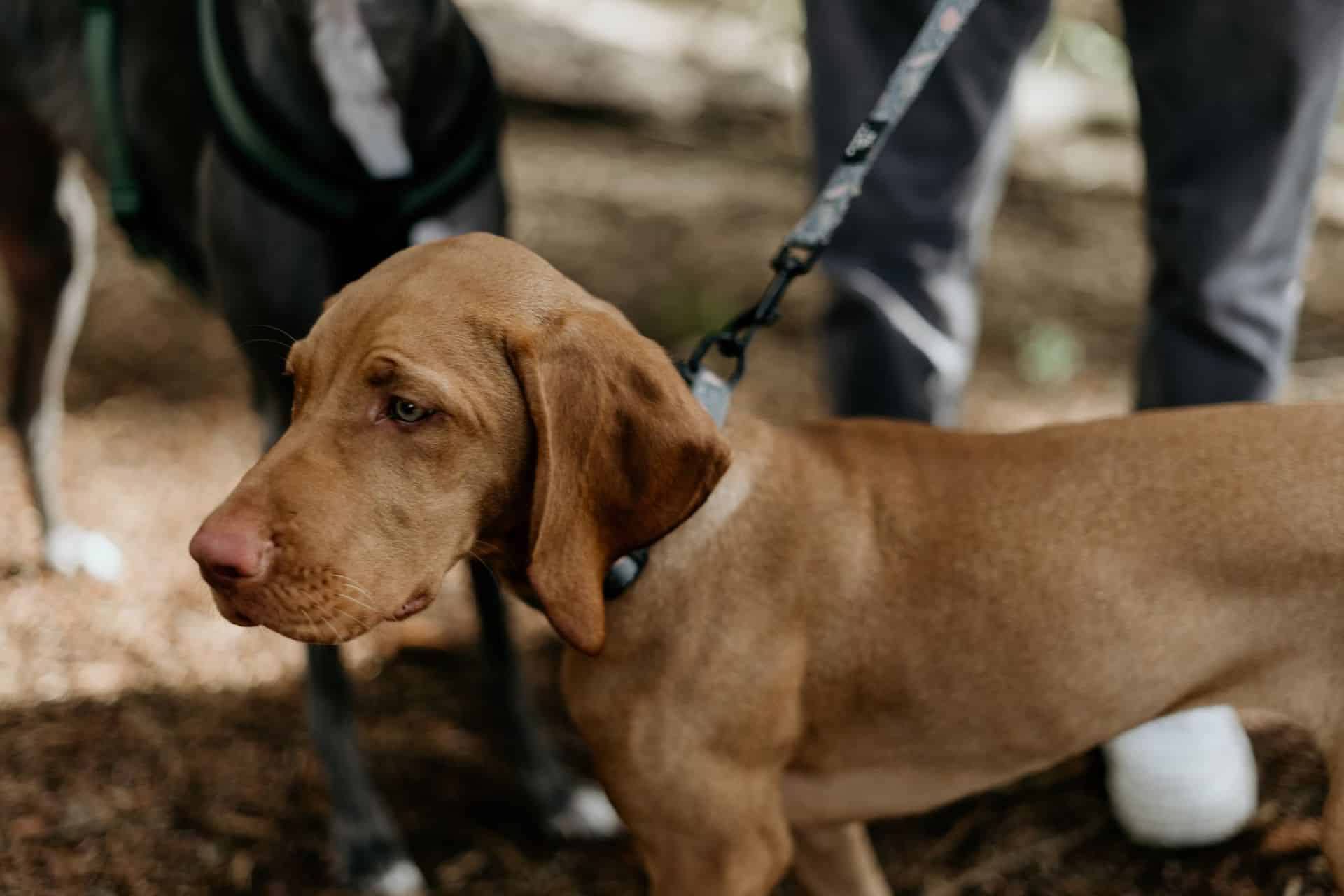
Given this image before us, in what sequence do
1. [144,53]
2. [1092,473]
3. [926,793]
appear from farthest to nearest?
1. [144,53]
2. [926,793]
3. [1092,473]

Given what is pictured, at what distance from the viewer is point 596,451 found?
6.63 feet

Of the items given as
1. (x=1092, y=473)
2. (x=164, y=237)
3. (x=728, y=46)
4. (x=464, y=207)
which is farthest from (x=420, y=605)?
(x=728, y=46)

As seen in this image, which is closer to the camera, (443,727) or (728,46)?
(443,727)

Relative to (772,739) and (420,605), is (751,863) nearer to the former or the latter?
(772,739)

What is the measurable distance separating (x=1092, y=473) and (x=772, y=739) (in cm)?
75

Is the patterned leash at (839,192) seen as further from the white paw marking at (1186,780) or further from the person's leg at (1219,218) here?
the white paw marking at (1186,780)

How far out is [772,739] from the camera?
90.8 inches

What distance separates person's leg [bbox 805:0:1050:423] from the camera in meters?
3.01

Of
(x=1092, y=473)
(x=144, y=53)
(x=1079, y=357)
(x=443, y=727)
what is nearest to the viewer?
(x=1092, y=473)

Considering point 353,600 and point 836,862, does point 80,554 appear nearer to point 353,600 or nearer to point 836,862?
point 353,600

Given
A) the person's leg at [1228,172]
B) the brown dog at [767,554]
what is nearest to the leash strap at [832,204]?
the brown dog at [767,554]

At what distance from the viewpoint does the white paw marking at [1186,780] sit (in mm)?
2836

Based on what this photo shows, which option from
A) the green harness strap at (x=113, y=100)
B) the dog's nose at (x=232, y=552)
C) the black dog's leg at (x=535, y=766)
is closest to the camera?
the dog's nose at (x=232, y=552)

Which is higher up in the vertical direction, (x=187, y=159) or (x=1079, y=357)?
(x=187, y=159)
